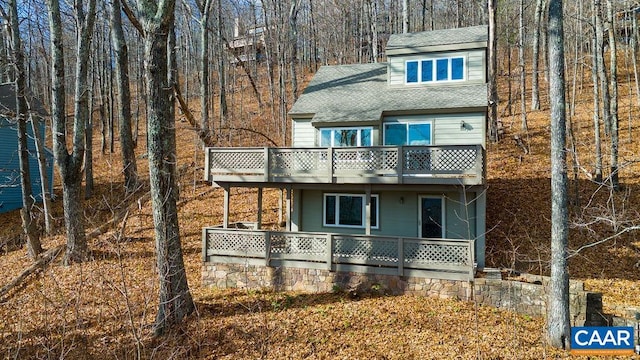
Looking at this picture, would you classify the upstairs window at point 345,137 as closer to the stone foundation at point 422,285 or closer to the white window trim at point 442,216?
the white window trim at point 442,216

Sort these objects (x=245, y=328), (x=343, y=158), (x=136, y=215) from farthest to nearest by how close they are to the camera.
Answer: (x=136, y=215)
(x=343, y=158)
(x=245, y=328)

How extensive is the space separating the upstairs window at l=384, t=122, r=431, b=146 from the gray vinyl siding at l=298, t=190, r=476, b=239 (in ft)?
6.27

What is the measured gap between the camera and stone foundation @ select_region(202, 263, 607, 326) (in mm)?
9031

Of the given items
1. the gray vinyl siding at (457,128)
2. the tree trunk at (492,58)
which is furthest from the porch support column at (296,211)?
the tree trunk at (492,58)

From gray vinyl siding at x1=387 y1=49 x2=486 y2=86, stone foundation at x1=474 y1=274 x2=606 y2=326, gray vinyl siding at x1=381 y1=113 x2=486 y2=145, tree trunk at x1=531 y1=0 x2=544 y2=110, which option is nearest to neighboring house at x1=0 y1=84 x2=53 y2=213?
gray vinyl siding at x1=387 y1=49 x2=486 y2=86

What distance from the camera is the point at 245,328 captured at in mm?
9531

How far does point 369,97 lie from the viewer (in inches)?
597

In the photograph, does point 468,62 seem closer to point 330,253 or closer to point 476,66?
point 476,66

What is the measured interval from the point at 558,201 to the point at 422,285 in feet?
14.3

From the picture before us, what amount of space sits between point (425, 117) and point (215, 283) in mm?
9411

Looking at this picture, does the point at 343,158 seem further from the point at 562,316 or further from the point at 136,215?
the point at 136,215

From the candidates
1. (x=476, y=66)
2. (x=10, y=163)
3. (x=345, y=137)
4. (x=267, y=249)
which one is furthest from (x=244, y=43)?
(x=267, y=249)

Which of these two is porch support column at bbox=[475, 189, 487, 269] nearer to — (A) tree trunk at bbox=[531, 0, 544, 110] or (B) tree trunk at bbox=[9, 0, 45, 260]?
(B) tree trunk at bbox=[9, 0, 45, 260]

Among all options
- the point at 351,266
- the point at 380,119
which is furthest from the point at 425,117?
the point at 351,266
